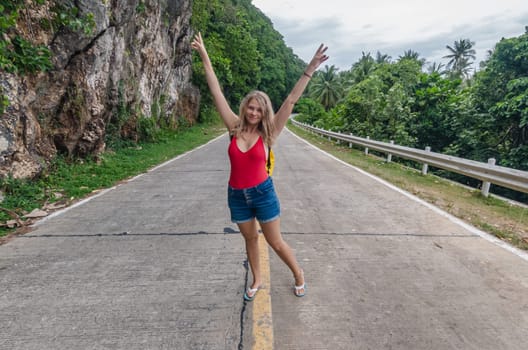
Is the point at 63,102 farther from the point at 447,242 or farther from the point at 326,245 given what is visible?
the point at 447,242

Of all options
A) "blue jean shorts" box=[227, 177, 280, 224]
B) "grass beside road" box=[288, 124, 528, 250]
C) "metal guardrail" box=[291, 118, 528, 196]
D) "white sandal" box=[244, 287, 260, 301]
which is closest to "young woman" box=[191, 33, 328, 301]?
"blue jean shorts" box=[227, 177, 280, 224]

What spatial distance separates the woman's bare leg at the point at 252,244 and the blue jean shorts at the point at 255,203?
7cm

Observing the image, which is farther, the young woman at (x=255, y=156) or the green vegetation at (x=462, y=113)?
the green vegetation at (x=462, y=113)

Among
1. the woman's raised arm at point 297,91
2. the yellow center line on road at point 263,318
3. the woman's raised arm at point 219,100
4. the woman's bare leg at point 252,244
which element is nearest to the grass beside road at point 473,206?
the yellow center line on road at point 263,318

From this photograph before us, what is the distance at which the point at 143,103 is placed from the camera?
1522cm

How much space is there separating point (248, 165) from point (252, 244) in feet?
2.48

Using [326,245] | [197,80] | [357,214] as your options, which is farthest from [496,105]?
[197,80]

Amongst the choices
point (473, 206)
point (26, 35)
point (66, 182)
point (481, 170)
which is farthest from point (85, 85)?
point (481, 170)

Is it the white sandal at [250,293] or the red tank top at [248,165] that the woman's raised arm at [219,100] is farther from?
the white sandal at [250,293]

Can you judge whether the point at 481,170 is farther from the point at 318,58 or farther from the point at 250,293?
the point at 250,293

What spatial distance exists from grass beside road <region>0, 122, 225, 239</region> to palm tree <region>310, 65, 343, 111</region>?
50.2m

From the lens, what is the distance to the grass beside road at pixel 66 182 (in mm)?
5260

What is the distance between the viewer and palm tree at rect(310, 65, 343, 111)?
5769cm

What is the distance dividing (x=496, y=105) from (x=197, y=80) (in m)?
22.6
